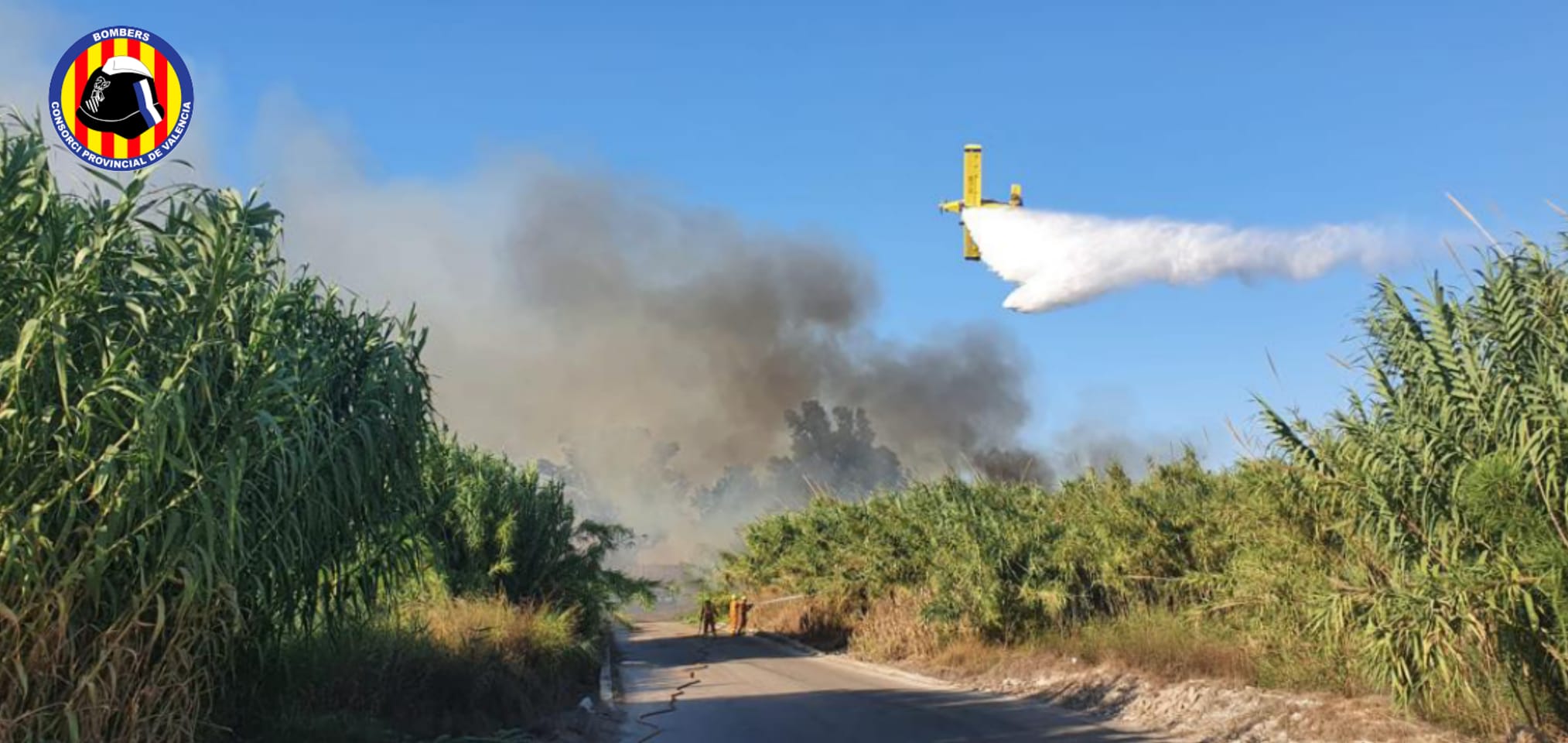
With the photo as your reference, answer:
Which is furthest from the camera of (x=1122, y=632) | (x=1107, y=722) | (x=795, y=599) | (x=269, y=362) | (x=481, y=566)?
(x=795, y=599)

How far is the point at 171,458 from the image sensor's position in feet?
24.3

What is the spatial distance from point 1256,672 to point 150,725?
13576 mm

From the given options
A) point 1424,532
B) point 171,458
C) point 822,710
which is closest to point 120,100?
point 171,458

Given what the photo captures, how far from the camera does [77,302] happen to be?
7.83 meters

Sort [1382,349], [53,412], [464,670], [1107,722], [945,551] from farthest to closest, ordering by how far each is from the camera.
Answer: [945,551]
[1107,722]
[464,670]
[1382,349]
[53,412]

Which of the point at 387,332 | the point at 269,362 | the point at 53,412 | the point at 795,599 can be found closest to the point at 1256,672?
the point at 387,332

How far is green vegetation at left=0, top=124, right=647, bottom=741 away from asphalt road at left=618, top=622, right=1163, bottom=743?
6451 millimetres

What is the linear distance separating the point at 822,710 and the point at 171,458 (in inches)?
479

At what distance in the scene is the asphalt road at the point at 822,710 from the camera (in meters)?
14.8

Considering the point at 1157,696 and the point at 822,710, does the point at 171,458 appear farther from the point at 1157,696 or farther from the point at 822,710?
the point at 1157,696

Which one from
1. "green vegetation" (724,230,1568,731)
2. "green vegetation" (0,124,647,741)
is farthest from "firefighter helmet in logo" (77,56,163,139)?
"green vegetation" (724,230,1568,731)

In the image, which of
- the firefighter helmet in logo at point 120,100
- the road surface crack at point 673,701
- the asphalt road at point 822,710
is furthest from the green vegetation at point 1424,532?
the firefighter helmet in logo at point 120,100

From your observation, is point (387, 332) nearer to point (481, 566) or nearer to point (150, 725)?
point (150, 725)

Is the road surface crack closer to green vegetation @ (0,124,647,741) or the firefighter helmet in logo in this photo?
green vegetation @ (0,124,647,741)
